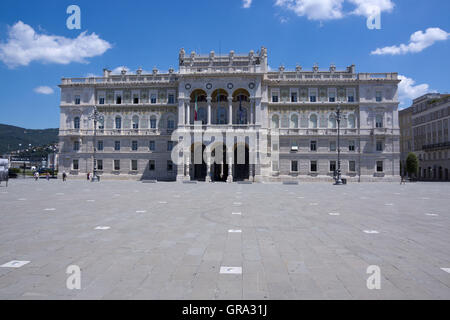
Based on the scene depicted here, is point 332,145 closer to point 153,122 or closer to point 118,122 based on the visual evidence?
point 153,122

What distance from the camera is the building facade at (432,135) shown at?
197 feet

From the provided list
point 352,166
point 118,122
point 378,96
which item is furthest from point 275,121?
point 118,122

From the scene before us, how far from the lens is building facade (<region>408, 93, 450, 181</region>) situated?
59938 mm

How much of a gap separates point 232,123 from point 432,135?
4637 centimetres

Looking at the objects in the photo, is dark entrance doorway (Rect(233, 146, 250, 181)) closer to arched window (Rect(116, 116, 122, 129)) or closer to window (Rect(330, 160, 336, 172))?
window (Rect(330, 160, 336, 172))

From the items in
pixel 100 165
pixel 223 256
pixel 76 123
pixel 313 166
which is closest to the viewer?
pixel 223 256

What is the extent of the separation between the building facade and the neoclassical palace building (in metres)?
20.3

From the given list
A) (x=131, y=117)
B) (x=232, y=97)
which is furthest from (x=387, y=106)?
(x=131, y=117)

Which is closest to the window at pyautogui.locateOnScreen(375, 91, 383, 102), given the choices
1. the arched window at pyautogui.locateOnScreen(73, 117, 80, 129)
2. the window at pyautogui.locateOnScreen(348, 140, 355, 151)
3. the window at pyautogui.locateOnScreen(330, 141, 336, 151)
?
the window at pyautogui.locateOnScreen(348, 140, 355, 151)

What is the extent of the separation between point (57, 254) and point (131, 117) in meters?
47.6

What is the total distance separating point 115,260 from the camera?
→ 6.12 metres

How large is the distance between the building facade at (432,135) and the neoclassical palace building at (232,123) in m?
20.3

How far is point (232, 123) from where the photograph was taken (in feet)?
159
